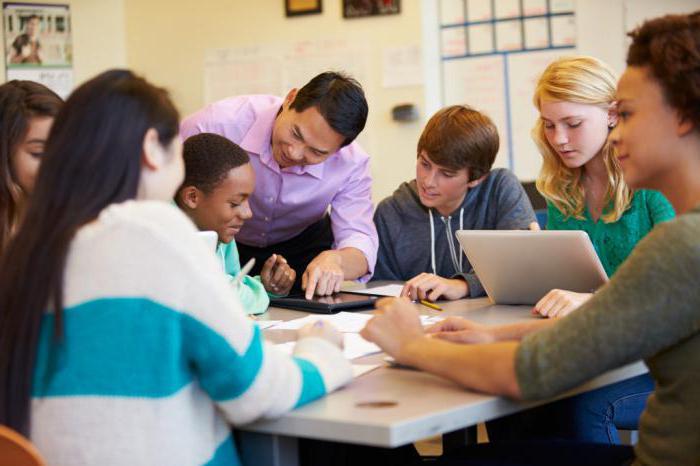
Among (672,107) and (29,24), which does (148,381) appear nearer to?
(672,107)

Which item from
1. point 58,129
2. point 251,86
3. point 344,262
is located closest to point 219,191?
point 344,262

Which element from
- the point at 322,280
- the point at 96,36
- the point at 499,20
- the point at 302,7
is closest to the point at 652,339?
the point at 322,280

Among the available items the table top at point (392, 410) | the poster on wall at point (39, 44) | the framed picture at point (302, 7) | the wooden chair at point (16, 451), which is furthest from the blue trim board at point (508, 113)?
the wooden chair at point (16, 451)

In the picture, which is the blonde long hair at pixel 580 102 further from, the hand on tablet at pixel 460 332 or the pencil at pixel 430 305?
the hand on tablet at pixel 460 332

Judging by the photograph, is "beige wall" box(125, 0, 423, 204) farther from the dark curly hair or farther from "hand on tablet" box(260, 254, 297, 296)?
the dark curly hair

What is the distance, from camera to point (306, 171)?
9.41 feet

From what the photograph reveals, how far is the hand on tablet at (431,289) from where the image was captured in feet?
7.47

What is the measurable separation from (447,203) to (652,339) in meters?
1.54

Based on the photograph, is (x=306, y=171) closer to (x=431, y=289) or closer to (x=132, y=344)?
(x=431, y=289)

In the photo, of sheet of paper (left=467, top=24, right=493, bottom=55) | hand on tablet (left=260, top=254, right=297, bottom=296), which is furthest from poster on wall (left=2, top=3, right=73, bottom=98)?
hand on tablet (left=260, top=254, right=297, bottom=296)

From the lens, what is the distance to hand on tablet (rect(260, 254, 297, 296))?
92.1 inches

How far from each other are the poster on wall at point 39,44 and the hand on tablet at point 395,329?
3.28m

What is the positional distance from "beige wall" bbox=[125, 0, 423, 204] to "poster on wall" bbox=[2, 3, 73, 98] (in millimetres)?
464

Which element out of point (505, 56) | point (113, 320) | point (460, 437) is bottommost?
point (460, 437)
